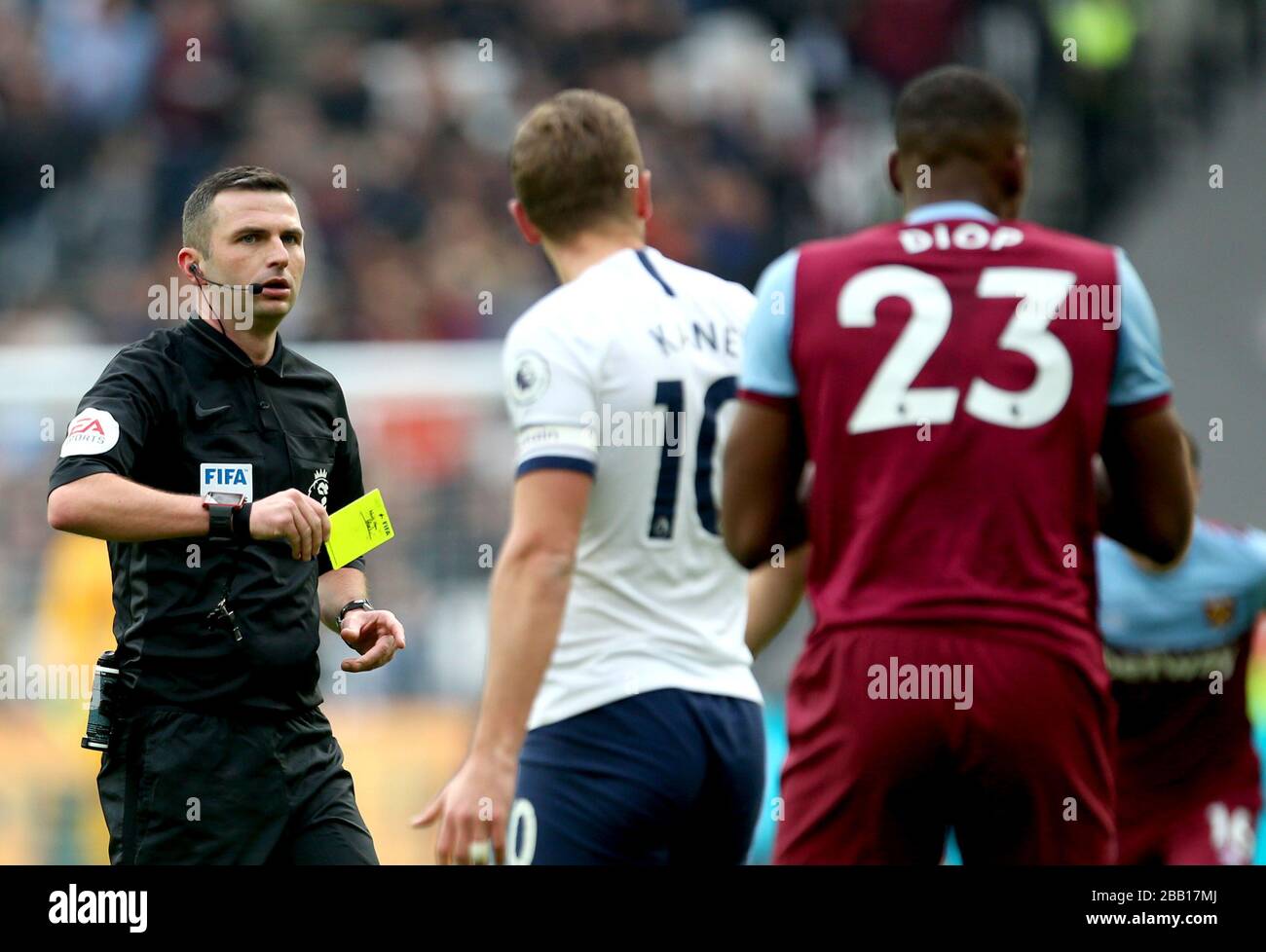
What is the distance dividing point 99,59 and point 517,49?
112 inches

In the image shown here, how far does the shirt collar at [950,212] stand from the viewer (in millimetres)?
3518

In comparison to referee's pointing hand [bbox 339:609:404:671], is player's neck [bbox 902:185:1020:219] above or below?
above

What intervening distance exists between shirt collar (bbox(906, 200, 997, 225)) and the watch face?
168cm

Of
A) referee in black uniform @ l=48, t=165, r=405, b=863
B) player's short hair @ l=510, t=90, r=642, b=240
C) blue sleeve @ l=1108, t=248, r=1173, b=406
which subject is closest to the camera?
blue sleeve @ l=1108, t=248, r=1173, b=406

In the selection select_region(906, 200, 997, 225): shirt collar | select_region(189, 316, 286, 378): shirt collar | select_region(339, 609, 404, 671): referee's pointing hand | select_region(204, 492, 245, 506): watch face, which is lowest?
select_region(339, 609, 404, 671): referee's pointing hand

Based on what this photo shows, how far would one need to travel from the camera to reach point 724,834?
3.89 meters

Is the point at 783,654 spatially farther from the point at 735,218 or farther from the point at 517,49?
the point at 517,49

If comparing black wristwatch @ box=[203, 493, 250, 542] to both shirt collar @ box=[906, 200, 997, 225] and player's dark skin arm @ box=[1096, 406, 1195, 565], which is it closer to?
shirt collar @ box=[906, 200, 997, 225]

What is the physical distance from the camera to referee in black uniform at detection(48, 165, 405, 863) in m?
4.14

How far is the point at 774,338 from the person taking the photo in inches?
136

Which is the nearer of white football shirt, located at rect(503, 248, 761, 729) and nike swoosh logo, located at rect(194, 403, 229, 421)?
white football shirt, located at rect(503, 248, 761, 729)

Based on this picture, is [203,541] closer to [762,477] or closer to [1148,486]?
[762,477]

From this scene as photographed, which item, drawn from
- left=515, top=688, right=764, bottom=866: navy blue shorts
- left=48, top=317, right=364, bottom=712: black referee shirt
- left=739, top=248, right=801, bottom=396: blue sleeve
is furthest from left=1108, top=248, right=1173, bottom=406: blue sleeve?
left=48, top=317, right=364, bottom=712: black referee shirt
